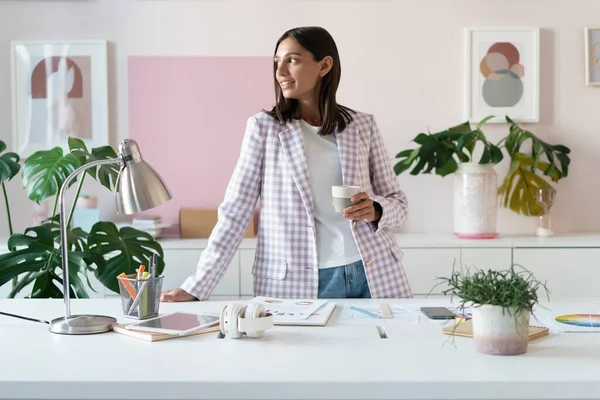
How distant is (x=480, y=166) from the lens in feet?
12.7

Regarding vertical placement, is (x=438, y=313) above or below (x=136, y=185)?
below

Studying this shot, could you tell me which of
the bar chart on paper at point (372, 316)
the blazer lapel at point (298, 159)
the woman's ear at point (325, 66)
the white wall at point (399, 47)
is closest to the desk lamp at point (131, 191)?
the bar chart on paper at point (372, 316)

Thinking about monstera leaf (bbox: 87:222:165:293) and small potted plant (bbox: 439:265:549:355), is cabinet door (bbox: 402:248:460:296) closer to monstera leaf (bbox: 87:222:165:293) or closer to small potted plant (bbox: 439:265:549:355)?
monstera leaf (bbox: 87:222:165:293)

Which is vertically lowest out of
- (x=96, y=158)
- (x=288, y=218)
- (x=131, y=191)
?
(x=288, y=218)

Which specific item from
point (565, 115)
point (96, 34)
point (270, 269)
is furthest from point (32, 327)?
point (565, 115)

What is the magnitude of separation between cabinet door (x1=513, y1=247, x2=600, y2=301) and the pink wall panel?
64.0 inches

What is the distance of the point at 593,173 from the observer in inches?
166

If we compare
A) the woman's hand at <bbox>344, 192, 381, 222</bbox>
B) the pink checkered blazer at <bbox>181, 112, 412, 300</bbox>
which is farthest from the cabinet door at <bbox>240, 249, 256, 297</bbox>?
the woman's hand at <bbox>344, 192, 381, 222</bbox>

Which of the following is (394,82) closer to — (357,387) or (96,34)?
(96,34)

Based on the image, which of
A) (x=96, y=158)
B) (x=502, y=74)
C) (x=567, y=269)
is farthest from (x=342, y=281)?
(x=502, y=74)

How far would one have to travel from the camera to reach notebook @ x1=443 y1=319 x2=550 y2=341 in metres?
1.71

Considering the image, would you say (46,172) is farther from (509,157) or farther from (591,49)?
(591,49)

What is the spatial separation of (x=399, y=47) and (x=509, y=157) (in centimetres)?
84

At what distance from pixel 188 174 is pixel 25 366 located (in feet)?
9.17
